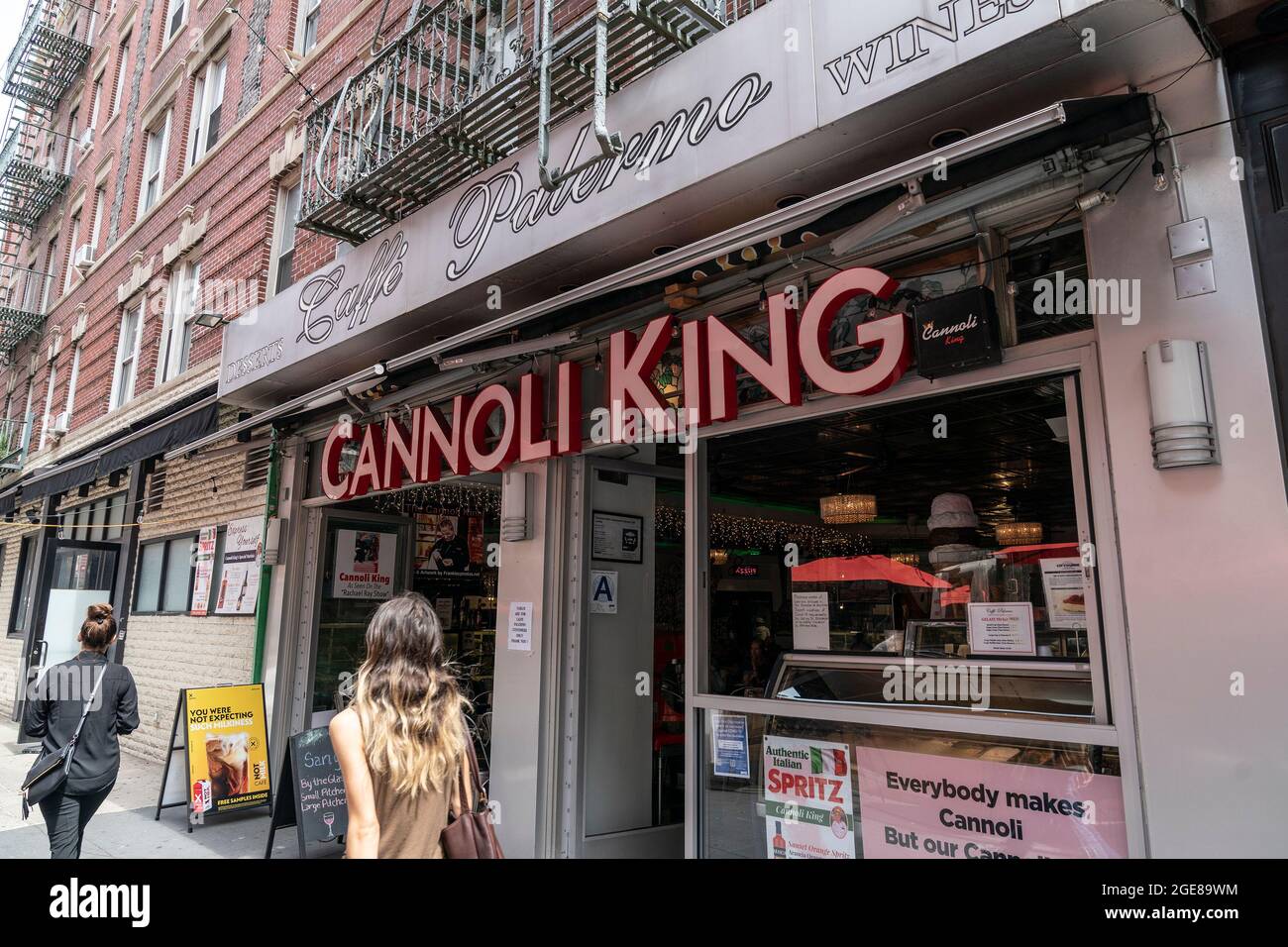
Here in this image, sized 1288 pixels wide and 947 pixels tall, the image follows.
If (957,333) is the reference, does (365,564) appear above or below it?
below

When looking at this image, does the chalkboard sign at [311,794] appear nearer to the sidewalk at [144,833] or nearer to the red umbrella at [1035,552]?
the sidewalk at [144,833]

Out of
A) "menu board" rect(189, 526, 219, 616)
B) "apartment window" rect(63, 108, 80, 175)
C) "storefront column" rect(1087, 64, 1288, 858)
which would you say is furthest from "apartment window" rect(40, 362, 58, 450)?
"storefront column" rect(1087, 64, 1288, 858)

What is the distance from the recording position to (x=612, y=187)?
4.56 metres

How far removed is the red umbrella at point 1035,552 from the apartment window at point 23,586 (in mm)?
18645

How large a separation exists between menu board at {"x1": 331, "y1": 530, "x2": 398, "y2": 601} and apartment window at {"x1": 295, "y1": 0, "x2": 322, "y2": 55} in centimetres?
646

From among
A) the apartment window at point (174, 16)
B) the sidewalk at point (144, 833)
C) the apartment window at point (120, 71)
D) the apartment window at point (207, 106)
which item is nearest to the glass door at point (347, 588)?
the sidewalk at point (144, 833)

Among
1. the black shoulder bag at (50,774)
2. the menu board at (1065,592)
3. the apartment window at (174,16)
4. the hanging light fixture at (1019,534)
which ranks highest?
the apartment window at (174,16)

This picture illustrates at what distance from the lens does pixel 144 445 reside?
9.98 metres

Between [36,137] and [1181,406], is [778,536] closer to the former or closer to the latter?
[1181,406]

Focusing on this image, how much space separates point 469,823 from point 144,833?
5917 mm

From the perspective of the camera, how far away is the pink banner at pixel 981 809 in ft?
10.5
